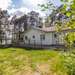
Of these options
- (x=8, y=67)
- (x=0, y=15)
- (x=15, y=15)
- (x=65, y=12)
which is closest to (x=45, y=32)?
(x=0, y=15)

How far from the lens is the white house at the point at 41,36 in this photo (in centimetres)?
4914

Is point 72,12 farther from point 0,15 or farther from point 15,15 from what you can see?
point 15,15

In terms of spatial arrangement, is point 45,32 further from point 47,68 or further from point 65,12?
point 65,12

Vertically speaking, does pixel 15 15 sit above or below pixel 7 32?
above

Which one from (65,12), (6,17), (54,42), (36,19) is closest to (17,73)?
(65,12)

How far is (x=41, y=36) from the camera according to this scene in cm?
5175

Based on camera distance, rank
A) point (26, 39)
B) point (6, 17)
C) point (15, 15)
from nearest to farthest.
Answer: point (26, 39), point (6, 17), point (15, 15)

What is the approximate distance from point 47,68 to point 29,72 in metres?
2.00

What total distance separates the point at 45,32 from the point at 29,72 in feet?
104

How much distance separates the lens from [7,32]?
66438 millimetres

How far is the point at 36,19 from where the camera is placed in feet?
274

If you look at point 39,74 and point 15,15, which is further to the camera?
point 15,15

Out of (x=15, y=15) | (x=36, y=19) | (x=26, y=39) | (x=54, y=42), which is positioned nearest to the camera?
(x=54, y=42)

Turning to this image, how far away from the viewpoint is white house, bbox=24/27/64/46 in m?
49.1
